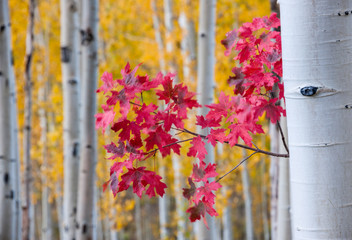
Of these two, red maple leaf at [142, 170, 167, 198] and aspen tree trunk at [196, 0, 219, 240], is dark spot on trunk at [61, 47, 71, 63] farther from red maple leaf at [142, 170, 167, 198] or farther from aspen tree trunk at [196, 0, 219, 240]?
red maple leaf at [142, 170, 167, 198]

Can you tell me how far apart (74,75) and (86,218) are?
1.17 meters

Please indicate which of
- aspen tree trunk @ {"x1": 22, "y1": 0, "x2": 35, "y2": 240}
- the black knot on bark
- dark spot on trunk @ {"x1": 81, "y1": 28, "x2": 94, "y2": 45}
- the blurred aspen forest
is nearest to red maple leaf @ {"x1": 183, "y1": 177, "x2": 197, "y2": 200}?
the black knot on bark

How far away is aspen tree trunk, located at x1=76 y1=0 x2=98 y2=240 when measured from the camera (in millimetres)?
2562

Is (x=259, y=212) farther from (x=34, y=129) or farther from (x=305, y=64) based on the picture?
(x=305, y=64)

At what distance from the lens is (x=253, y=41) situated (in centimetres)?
131

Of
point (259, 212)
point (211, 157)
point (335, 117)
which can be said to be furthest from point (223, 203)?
point (259, 212)

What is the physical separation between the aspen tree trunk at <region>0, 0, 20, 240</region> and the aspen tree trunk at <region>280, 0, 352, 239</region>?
2168 millimetres

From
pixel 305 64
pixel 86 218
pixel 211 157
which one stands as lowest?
pixel 86 218

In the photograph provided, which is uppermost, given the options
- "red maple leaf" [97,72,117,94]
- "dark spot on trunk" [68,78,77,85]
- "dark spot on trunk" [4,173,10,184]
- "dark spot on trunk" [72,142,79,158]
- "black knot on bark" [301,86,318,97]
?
"dark spot on trunk" [68,78,77,85]

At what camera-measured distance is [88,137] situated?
2.55 meters

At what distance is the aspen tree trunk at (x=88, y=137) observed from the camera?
2.56 meters

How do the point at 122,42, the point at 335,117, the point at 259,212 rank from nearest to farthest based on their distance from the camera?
the point at 335,117
the point at 122,42
the point at 259,212

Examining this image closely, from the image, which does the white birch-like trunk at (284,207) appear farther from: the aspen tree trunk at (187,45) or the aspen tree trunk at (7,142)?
the aspen tree trunk at (187,45)

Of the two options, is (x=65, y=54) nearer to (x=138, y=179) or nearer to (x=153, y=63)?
(x=138, y=179)
